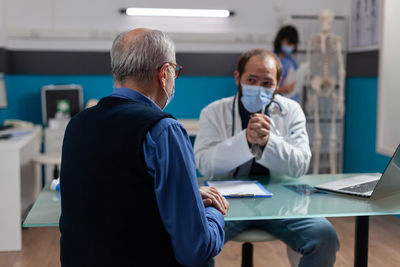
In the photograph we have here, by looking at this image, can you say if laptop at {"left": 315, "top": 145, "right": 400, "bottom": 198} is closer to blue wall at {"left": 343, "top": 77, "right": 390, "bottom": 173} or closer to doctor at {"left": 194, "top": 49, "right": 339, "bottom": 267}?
doctor at {"left": 194, "top": 49, "right": 339, "bottom": 267}

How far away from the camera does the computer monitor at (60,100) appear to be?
4.39m

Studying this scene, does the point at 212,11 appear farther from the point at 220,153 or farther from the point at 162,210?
the point at 162,210

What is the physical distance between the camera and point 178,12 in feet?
15.8

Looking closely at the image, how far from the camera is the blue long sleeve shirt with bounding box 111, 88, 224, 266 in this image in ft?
3.69

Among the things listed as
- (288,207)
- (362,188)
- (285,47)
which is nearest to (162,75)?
(288,207)

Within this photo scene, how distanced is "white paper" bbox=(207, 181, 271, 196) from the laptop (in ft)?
0.83

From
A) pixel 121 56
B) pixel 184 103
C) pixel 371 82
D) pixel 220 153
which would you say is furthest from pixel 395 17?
pixel 121 56

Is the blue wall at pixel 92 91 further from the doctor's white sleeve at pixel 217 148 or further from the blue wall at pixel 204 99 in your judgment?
the doctor's white sleeve at pixel 217 148

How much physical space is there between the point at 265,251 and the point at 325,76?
2.09 metres

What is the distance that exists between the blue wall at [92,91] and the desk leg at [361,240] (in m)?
3.09

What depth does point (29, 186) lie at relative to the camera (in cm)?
386

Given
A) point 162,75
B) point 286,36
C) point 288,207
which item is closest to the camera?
point 162,75

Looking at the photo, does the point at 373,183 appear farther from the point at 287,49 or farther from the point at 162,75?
the point at 287,49

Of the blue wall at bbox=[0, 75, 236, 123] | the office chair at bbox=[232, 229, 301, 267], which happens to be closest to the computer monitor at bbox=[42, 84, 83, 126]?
the blue wall at bbox=[0, 75, 236, 123]
